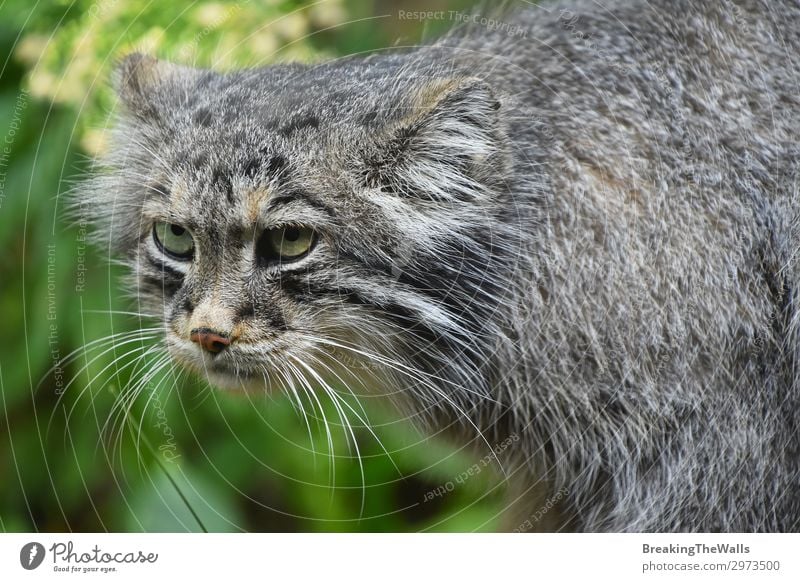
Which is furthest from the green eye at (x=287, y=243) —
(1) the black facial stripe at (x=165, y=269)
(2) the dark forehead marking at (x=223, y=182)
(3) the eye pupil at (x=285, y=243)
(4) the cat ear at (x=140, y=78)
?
(4) the cat ear at (x=140, y=78)

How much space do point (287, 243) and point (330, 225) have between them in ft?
0.30

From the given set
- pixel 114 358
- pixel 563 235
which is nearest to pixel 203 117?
pixel 114 358

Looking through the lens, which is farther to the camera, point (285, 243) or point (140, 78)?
point (140, 78)

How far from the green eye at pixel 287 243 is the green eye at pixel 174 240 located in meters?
0.18

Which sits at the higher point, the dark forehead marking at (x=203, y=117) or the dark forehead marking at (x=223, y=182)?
the dark forehead marking at (x=203, y=117)

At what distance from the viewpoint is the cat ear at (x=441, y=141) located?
171 centimetres

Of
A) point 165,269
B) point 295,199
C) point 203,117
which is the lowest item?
point 165,269

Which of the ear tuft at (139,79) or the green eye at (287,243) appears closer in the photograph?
the green eye at (287,243)

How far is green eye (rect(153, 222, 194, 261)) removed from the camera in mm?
1796

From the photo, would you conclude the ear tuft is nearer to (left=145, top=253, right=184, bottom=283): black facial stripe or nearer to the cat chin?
(left=145, top=253, right=184, bottom=283): black facial stripe

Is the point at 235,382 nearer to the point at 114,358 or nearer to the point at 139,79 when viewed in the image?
the point at 114,358

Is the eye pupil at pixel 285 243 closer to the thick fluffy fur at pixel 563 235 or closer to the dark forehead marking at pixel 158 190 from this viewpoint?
the thick fluffy fur at pixel 563 235

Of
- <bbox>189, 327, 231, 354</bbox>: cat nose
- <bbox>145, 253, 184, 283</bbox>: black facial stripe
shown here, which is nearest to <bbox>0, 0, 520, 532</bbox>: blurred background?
<bbox>145, 253, 184, 283</bbox>: black facial stripe

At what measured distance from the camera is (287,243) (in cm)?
171
